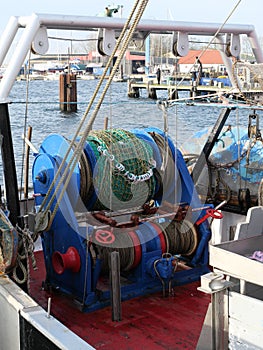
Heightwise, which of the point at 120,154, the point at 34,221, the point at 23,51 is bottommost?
the point at 34,221

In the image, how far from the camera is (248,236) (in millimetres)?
5004

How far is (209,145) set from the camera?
316 inches

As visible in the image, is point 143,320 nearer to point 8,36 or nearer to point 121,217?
point 121,217

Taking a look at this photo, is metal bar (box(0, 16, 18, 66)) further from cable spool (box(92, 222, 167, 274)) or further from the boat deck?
the boat deck

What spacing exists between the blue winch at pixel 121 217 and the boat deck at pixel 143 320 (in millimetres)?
133

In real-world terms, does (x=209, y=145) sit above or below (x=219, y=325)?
above

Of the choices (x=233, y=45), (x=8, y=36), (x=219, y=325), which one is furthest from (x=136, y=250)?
(x=233, y=45)

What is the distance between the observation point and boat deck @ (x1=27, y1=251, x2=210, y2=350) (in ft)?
17.7

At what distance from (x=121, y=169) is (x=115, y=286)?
1.35m

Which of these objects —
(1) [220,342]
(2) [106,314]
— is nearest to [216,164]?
(2) [106,314]

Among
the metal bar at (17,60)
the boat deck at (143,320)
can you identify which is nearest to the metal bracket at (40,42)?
the metal bar at (17,60)

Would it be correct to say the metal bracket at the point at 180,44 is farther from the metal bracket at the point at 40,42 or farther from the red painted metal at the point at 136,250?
the red painted metal at the point at 136,250

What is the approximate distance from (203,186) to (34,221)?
2690mm

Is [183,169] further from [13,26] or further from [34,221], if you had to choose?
[13,26]
